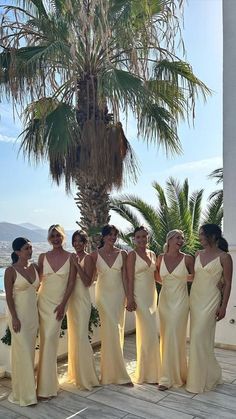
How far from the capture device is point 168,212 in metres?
6.95

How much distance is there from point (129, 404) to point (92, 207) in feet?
11.7

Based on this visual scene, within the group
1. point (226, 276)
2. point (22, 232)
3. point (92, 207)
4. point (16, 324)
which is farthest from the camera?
point (92, 207)

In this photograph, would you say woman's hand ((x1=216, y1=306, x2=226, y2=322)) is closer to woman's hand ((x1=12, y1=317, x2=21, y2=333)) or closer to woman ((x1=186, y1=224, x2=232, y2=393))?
woman ((x1=186, y1=224, x2=232, y2=393))

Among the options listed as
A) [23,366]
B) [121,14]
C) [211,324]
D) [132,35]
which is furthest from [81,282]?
[121,14]

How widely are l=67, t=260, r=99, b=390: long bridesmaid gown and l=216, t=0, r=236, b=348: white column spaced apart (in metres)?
2.22

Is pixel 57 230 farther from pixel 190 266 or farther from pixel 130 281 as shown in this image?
pixel 190 266

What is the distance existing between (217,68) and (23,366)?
4.74m

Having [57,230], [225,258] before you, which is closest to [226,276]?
[225,258]

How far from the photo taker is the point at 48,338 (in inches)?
141

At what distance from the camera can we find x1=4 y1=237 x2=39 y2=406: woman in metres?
3.43

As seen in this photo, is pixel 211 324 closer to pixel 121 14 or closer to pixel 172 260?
pixel 172 260

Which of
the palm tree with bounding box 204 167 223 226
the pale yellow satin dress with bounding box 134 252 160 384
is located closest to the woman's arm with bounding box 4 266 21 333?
A: the pale yellow satin dress with bounding box 134 252 160 384

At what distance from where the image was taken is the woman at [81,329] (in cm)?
375

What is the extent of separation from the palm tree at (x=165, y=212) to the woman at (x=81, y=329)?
2.92 metres
